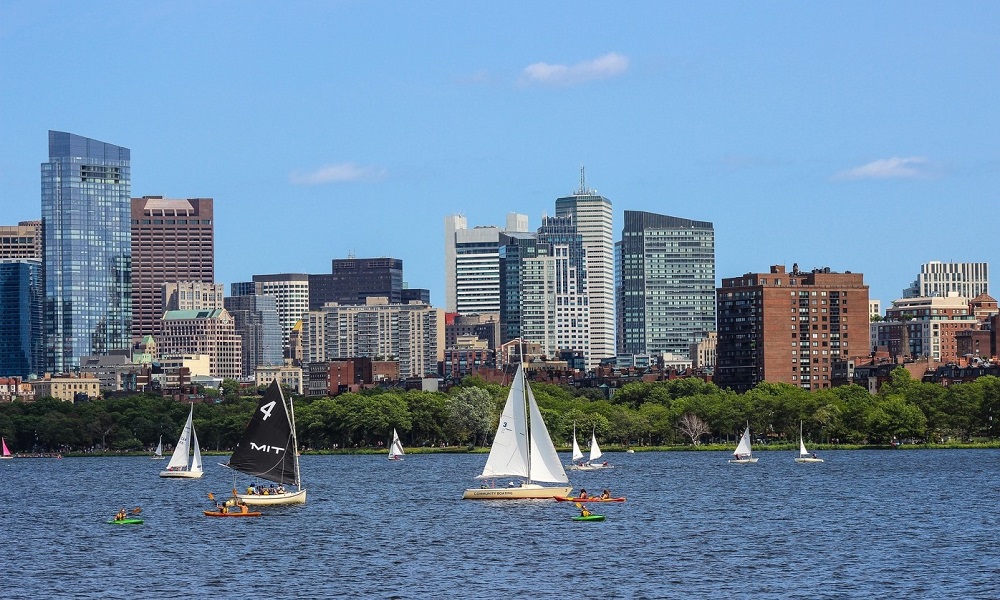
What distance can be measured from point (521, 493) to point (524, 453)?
3330mm

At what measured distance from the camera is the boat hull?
12369 cm

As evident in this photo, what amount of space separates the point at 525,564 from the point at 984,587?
2230 centimetres

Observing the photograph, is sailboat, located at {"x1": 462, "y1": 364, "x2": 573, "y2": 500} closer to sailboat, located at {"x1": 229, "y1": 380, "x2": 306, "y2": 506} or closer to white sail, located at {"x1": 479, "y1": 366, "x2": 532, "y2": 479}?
white sail, located at {"x1": 479, "y1": 366, "x2": 532, "y2": 479}

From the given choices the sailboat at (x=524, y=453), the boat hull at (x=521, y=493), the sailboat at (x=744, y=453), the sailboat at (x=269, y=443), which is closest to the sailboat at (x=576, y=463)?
the sailboat at (x=744, y=453)

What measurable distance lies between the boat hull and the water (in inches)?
32.8

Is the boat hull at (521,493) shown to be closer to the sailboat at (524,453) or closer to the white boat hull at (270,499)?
the sailboat at (524,453)

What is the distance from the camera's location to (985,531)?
339 feet

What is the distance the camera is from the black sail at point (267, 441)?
117 m

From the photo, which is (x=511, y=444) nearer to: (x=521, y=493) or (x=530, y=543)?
(x=521, y=493)

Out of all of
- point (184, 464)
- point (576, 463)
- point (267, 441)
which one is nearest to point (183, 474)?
point (184, 464)

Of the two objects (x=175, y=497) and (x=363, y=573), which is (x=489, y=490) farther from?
(x=363, y=573)

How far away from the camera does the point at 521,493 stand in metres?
125

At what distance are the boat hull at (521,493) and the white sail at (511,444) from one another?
5.81 feet

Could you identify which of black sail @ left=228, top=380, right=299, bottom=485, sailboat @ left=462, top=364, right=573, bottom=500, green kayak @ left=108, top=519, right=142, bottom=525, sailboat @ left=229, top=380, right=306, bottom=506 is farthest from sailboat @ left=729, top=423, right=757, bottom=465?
green kayak @ left=108, top=519, right=142, bottom=525
